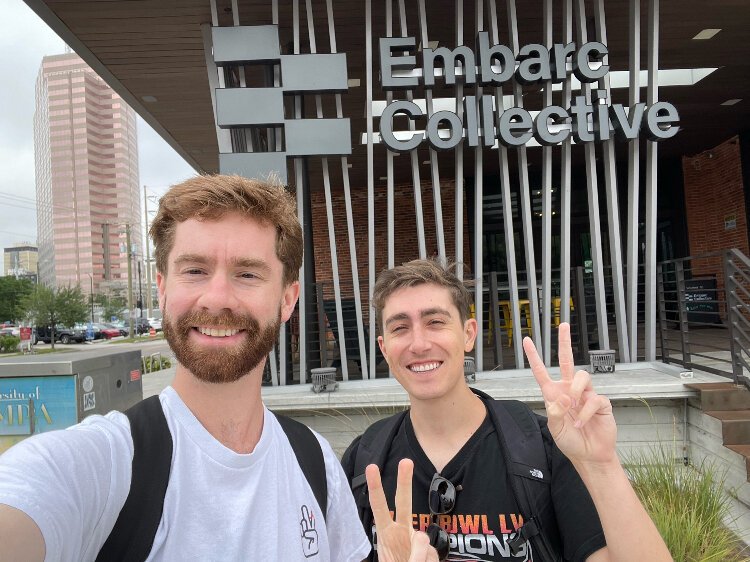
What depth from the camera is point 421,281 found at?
188 centimetres

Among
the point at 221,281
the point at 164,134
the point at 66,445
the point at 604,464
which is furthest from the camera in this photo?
the point at 164,134

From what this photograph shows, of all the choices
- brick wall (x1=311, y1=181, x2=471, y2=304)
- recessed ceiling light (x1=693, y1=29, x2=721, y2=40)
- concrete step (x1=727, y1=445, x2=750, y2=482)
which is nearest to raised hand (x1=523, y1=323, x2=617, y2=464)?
concrete step (x1=727, y1=445, x2=750, y2=482)

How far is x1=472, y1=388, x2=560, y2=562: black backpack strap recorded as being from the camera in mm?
1448

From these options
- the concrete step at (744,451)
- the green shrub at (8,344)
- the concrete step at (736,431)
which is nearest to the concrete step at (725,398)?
the concrete step at (736,431)

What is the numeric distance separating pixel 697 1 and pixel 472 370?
4828 millimetres

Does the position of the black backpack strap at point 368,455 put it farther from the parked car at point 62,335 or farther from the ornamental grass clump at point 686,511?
the parked car at point 62,335

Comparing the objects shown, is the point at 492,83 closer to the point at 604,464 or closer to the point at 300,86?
the point at 300,86

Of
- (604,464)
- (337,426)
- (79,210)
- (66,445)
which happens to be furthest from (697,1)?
(79,210)

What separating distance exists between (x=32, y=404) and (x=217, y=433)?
1.87m

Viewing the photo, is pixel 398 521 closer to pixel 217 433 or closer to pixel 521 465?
pixel 217 433

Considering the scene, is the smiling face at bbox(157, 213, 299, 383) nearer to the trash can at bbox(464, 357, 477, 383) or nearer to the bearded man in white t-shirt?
the bearded man in white t-shirt

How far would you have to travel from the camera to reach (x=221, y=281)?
1.07 m

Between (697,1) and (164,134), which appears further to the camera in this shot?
(164,134)

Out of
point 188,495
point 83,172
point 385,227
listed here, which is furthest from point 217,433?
point 83,172
